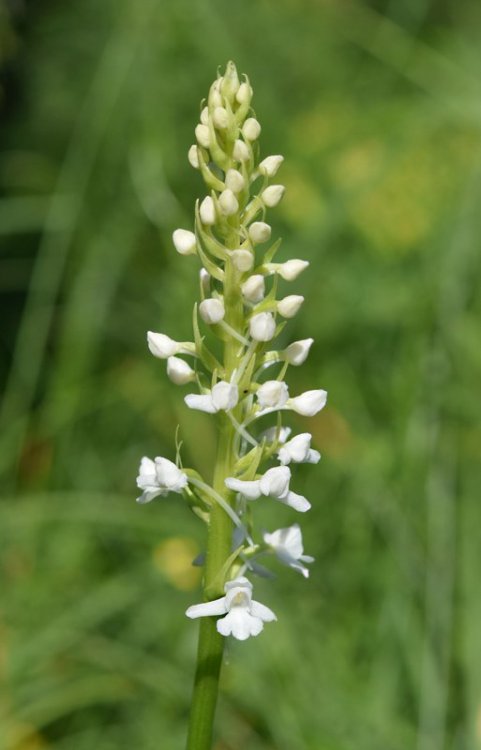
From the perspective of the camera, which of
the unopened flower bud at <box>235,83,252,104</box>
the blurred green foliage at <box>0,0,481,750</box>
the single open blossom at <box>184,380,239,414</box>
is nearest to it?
the single open blossom at <box>184,380,239,414</box>

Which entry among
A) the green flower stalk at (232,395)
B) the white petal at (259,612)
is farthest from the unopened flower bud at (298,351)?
the white petal at (259,612)

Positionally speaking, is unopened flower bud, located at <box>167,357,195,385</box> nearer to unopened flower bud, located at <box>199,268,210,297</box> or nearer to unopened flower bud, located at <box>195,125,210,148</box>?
unopened flower bud, located at <box>199,268,210,297</box>

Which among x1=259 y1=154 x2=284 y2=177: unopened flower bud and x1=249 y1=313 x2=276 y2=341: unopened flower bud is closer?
x1=249 y1=313 x2=276 y2=341: unopened flower bud

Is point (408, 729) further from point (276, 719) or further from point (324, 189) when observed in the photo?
point (324, 189)

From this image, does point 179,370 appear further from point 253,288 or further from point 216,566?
point 216,566

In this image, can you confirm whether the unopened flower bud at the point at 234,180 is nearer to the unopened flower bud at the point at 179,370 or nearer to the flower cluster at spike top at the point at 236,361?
the flower cluster at spike top at the point at 236,361

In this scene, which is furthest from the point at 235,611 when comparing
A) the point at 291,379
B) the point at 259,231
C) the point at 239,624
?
the point at 291,379

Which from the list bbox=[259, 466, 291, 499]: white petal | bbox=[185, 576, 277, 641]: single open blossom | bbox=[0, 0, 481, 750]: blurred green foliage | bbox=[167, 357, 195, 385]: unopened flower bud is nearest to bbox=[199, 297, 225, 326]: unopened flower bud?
bbox=[167, 357, 195, 385]: unopened flower bud
